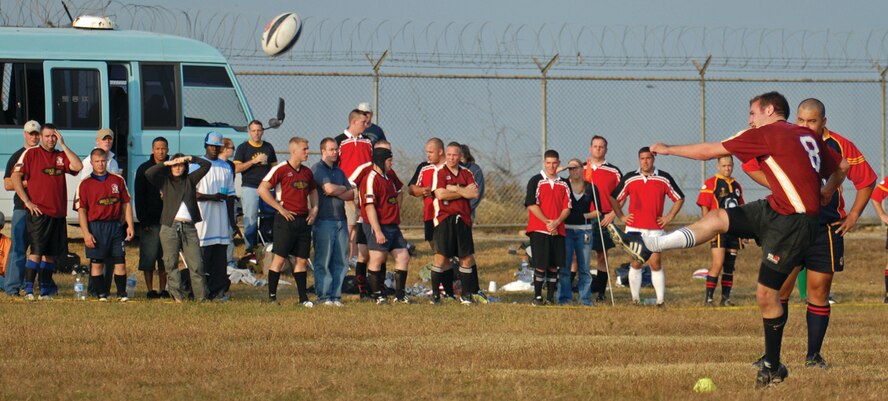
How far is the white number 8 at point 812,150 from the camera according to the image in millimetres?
8539

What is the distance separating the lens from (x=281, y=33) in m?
20.1

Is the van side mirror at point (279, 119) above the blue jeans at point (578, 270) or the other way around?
above

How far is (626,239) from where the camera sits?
12.8 m

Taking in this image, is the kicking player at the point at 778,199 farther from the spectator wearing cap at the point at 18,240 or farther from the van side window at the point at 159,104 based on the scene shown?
the van side window at the point at 159,104

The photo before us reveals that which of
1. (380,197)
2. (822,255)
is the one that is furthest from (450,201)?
(822,255)

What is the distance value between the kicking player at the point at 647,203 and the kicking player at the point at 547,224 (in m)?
0.75

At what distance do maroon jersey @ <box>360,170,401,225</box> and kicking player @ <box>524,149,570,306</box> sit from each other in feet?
5.31

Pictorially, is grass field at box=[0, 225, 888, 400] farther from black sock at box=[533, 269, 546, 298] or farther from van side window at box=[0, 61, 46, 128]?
van side window at box=[0, 61, 46, 128]

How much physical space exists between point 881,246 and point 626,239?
1156 cm

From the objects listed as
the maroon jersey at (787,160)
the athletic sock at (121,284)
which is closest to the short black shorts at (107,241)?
the athletic sock at (121,284)

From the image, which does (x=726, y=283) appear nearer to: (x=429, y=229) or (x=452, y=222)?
(x=452, y=222)

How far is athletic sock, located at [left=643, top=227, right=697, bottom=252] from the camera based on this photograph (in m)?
9.77

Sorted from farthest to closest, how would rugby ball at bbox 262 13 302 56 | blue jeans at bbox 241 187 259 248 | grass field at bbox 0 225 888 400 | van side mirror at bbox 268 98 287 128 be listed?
rugby ball at bbox 262 13 302 56, van side mirror at bbox 268 98 287 128, blue jeans at bbox 241 187 259 248, grass field at bbox 0 225 888 400

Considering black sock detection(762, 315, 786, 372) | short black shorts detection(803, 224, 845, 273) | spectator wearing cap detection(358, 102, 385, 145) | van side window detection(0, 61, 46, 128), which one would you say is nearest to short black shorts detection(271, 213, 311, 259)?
spectator wearing cap detection(358, 102, 385, 145)
